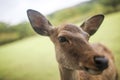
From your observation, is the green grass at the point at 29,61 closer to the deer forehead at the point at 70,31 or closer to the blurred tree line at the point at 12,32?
the blurred tree line at the point at 12,32

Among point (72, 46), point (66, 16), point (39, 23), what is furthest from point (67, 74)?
point (66, 16)

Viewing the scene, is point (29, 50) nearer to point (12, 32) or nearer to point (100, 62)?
point (12, 32)

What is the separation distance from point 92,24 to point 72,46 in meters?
0.28

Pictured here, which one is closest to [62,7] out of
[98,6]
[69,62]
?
[98,6]

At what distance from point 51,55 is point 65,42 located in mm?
357

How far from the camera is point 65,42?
5.84ft

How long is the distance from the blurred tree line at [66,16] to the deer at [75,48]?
8.0 inches

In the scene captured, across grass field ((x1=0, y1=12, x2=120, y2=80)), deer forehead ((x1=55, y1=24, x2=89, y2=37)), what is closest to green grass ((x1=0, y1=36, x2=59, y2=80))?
grass field ((x1=0, y1=12, x2=120, y2=80))

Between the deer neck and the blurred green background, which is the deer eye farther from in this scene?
the blurred green background

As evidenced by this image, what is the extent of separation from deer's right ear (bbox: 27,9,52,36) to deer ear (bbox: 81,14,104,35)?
0.19 metres

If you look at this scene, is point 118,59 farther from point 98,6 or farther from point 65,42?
point 65,42

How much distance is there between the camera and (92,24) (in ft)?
6.53

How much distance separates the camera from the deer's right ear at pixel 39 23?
1908 millimetres

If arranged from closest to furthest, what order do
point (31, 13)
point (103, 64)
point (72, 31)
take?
point (103, 64), point (72, 31), point (31, 13)
